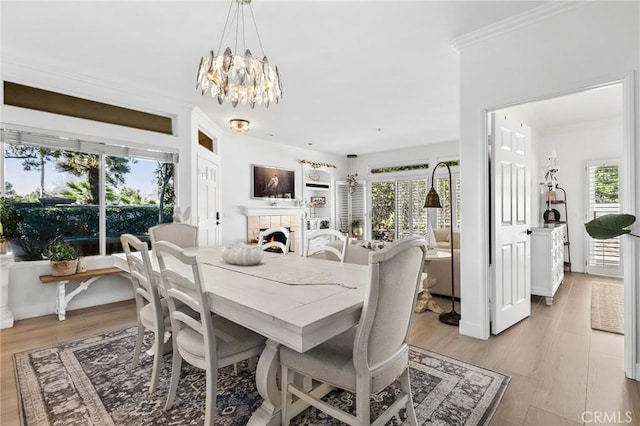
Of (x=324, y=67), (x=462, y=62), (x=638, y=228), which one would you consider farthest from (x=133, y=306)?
(x=638, y=228)

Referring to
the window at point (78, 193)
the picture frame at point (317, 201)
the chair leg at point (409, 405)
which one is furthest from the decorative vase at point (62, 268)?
the picture frame at point (317, 201)

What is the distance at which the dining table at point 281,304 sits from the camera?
1144mm

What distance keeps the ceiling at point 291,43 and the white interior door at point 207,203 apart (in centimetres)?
106

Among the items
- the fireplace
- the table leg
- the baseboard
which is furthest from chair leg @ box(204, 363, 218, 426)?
the fireplace

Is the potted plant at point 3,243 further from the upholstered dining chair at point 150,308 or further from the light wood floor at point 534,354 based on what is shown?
the upholstered dining chair at point 150,308

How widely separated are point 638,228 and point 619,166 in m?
4.50

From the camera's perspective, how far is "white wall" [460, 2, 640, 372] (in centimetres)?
211

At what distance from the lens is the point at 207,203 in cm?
516

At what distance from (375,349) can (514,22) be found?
2805 millimetres

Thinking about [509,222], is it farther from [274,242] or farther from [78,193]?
[78,193]

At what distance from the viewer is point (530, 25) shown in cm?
246

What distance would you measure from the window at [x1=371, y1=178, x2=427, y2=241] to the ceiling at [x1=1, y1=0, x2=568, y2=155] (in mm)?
3246

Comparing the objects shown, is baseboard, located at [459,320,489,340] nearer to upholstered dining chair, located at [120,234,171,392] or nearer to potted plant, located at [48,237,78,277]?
upholstered dining chair, located at [120,234,171,392]

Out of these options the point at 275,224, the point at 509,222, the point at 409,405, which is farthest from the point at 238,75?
the point at 275,224
